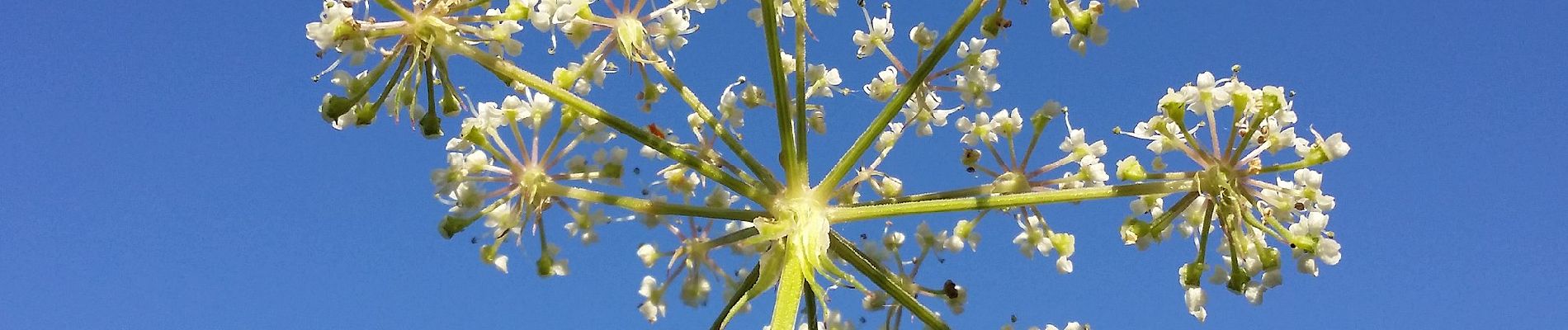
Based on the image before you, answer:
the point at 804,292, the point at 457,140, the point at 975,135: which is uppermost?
the point at 975,135

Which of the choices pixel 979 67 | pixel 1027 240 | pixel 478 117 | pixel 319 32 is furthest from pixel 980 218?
pixel 319 32

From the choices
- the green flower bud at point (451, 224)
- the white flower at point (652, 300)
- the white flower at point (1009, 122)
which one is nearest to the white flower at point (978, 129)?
the white flower at point (1009, 122)

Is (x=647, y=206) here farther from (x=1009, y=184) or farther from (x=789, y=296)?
(x=1009, y=184)

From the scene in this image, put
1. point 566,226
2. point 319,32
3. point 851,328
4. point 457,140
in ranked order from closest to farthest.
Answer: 1. point 319,32
2. point 457,140
3. point 566,226
4. point 851,328

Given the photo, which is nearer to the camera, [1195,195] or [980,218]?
[1195,195]

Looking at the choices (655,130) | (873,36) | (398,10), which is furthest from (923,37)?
(398,10)

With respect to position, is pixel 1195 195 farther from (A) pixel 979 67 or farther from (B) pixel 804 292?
(B) pixel 804 292
